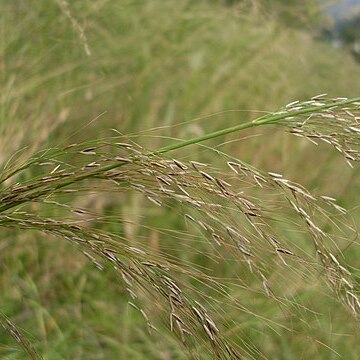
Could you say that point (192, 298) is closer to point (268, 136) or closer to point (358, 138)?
point (358, 138)

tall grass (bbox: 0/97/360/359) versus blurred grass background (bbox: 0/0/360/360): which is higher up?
tall grass (bbox: 0/97/360/359)

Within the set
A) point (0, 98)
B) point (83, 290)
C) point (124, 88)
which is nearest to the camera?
point (83, 290)

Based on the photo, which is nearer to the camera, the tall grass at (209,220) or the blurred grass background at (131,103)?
the tall grass at (209,220)

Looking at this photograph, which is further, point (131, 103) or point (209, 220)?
point (131, 103)

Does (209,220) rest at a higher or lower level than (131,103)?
higher

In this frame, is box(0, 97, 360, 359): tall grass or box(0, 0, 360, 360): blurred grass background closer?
box(0, 97, 360, 359): tall grass

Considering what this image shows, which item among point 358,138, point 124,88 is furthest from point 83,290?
point 358,138

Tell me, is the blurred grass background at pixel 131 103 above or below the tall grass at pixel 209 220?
below

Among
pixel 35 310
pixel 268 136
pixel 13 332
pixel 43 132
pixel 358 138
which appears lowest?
pixel 268 136
